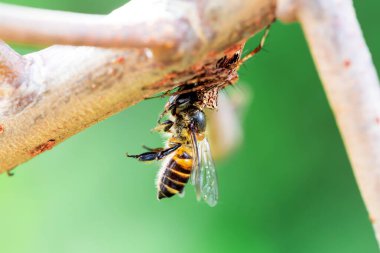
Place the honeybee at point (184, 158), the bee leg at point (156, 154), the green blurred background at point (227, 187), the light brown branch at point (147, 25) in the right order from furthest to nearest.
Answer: the green blurred background at point (227, 187) < the bee leg at point (156, 154) < the honeybee at point (184, 158) < the light brown branch at point (147, 25)

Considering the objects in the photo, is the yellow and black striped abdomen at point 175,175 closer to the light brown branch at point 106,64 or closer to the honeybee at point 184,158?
the honeybee at point 184,158

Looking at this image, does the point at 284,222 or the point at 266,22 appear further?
the point at 284,222

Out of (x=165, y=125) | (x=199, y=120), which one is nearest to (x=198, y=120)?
(x=199, y=120)

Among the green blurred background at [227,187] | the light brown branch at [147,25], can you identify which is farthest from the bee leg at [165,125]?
the green blurred background at [227,187]

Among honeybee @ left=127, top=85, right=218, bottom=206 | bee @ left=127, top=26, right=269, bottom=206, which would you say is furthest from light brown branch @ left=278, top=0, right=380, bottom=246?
honeybee @ left=127, top=85, right=218, bottom=206

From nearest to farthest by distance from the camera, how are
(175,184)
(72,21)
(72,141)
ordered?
1. (72,21)
2. (175,184)
3. (72,141)

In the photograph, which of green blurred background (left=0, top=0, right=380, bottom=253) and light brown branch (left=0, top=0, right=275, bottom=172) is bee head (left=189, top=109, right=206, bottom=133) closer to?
light brown branch (left=0, top=0, right=275, bottom=172)

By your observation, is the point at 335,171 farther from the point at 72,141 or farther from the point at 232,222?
the point at 72,141

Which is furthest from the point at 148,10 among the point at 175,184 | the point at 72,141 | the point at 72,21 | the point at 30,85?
the point at 72,141
